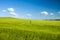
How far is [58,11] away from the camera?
18.1 ft

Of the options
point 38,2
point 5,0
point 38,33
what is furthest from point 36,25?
point 5,0

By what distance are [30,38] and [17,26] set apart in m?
Result: 0.51

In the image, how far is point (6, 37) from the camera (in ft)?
17.6

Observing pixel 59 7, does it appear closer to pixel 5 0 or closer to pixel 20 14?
pixel 20 14

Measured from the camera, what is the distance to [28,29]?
5.42 metres

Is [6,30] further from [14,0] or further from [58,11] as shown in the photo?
[58,11]

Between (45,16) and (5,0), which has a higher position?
(5,0)

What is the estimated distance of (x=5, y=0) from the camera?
5.58m

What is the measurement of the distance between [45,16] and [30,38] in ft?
2.61

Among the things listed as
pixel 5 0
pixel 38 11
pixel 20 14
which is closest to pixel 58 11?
pixel 38 11

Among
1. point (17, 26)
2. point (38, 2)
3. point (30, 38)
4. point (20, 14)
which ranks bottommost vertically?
point (30, 38)

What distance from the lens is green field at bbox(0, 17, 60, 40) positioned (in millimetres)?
5330

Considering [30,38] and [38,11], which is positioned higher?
[38,11]

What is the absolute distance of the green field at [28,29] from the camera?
5.33 metres
